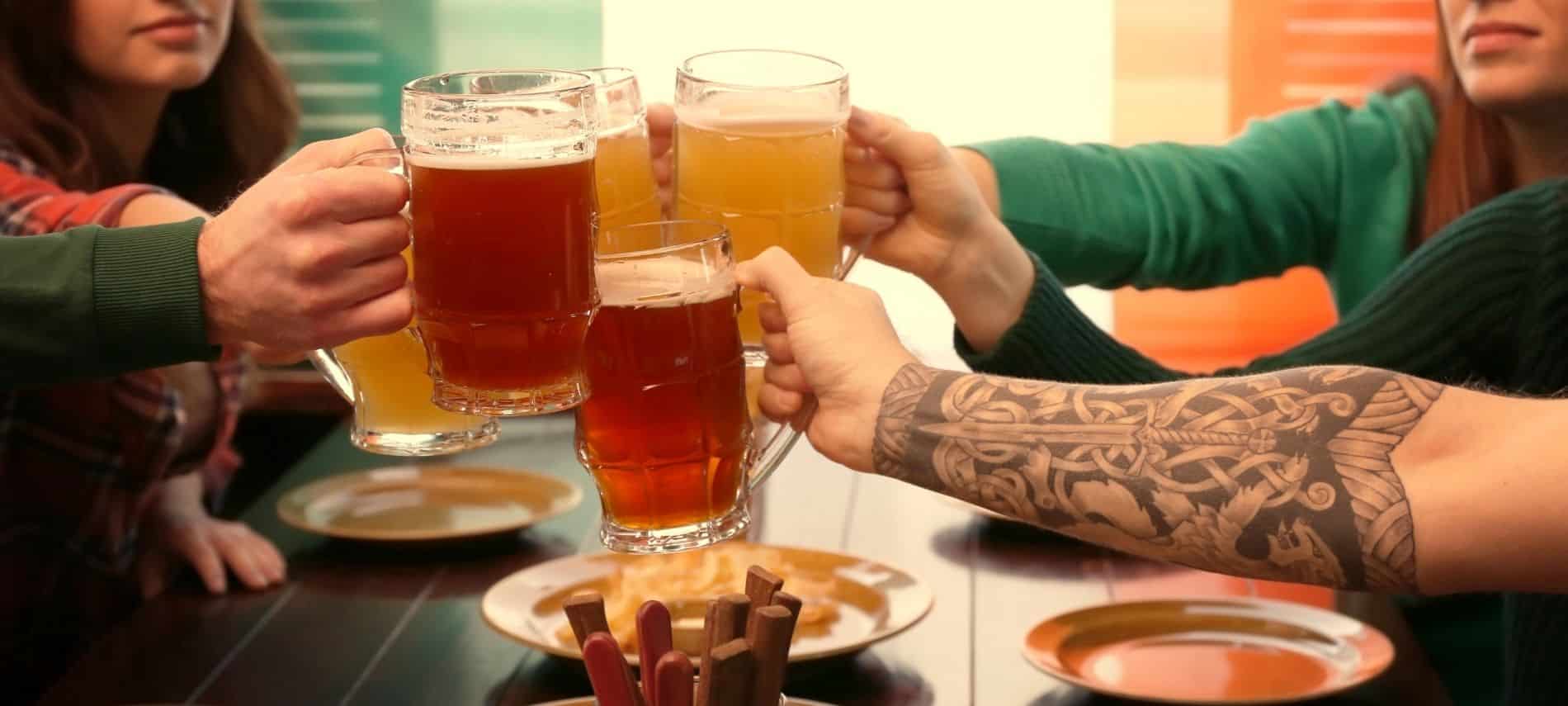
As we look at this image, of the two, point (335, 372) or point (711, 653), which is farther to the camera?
point (335, 372)

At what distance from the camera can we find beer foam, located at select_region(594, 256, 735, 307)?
47.0 inches

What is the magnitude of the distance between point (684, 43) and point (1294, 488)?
295 centimetres

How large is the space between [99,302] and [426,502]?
868mm

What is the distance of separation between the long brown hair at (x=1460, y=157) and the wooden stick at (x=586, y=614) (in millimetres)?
1465

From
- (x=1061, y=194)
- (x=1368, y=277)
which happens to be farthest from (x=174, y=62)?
(x=1368, y=277)

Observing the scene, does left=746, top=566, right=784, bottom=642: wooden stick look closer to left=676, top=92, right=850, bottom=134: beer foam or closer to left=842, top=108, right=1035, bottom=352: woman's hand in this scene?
left=676, top=92, right=850, bottom=134: beer foam

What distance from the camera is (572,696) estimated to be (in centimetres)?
164

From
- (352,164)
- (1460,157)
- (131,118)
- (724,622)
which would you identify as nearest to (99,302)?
(352,164)

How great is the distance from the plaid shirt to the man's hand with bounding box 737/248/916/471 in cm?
114

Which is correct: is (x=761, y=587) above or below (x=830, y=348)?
below

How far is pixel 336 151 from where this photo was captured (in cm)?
131

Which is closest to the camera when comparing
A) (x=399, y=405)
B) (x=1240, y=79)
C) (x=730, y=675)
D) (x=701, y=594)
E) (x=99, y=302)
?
(x=730, y=675)

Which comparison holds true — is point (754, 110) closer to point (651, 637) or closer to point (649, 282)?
point (649, 282)

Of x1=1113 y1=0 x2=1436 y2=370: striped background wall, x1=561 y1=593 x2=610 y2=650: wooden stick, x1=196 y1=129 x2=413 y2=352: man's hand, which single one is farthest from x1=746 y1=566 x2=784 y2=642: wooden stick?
x1=1113 y1=0 x2=1436 y2=370: striped background wall
